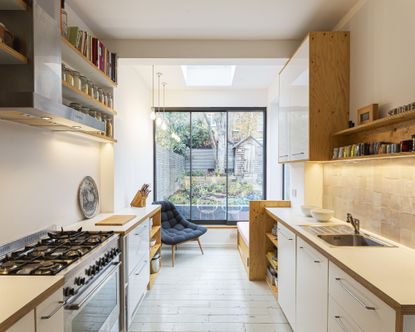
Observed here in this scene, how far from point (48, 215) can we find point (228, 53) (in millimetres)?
2392

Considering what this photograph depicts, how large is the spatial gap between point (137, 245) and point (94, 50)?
1.85 m

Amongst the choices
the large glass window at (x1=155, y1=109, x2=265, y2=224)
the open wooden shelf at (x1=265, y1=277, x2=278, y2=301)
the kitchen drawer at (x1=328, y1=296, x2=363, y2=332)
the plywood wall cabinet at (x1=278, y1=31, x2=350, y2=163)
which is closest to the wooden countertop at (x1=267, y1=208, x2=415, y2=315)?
the kitchen drawer at (x1=328, y1=296, x2=363, y2=332)

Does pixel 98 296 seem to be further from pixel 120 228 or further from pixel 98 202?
pixel 98 202

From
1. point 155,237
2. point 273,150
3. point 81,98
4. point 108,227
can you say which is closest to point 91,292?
point 108,227

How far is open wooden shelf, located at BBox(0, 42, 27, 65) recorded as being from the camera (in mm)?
1308

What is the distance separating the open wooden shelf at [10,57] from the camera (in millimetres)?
1308

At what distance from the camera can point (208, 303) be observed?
9.49ft

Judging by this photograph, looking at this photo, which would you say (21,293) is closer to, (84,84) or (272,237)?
(84,84)

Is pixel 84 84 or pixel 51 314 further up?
pixel 84 84

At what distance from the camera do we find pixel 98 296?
176 cm

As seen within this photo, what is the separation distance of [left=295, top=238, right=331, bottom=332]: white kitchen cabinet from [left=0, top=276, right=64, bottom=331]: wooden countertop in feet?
4.79

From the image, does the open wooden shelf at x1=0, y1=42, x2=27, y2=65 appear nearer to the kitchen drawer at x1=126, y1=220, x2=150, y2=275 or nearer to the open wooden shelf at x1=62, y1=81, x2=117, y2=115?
the open wooden shelf at x1=62, y1=81, x2=117, y2=115

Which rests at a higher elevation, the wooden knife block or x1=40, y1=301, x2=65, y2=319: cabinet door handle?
the wooden knife block

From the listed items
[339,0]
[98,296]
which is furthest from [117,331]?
[339,0]
